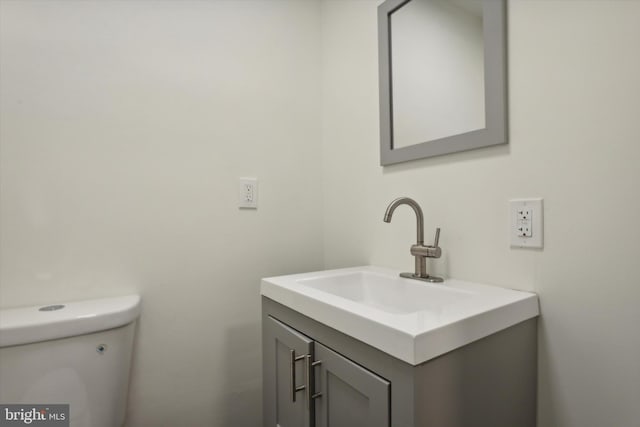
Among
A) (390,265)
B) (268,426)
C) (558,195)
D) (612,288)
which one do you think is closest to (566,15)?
(558,195)

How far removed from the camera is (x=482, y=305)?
0.64 metres

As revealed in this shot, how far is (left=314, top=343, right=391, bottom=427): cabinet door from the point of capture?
56 centimetres

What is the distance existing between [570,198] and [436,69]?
529mm

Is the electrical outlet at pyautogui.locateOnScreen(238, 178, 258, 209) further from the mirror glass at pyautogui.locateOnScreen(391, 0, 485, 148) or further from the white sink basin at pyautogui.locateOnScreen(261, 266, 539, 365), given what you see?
the mirror glass at pyautogui.locateOnScreen(391, 0, 485, 148)

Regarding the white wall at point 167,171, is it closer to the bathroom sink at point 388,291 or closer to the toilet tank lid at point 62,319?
the toilet tank lid at point 62,319

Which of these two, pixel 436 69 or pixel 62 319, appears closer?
pixel 62 319

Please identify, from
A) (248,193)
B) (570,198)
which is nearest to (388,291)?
(570,198)

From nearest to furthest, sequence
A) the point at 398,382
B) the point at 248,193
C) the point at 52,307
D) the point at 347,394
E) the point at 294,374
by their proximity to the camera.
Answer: the point at 398,382
the point at 347,394
the point at 294,374
the point at 52,307
the point at 248,193

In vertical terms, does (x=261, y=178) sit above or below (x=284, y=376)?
above

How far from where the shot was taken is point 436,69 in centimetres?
98

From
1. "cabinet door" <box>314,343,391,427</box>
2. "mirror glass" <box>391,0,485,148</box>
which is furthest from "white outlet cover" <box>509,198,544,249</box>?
"cabinet door" <box>314,343,391,427</box>

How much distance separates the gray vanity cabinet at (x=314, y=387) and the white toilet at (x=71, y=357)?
409 mm

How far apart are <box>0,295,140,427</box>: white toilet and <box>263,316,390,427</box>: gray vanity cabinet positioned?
0.41 m

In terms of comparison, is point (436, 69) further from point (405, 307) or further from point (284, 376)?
point (284, 376)
